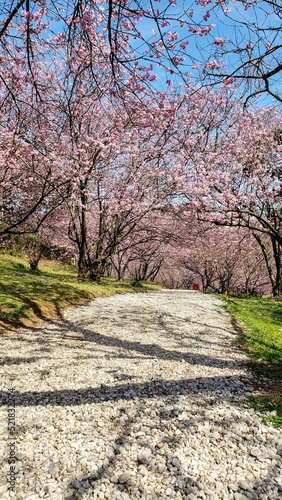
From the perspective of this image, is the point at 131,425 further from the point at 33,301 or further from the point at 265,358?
the point at 33,301

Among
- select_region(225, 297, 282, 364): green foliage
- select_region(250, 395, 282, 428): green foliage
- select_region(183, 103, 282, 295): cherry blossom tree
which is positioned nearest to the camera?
select_region(250, 395, 282, 428): green foliage

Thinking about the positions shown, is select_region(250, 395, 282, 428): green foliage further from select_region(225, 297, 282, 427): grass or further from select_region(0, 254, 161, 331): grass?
select_region(0, 254, 161, 331): grass

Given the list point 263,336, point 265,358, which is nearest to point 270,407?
point 265,358

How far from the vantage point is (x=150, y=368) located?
698 cm

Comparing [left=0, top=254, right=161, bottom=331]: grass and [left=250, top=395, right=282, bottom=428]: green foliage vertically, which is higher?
[left=0, top=254, right=161, bottom=331]: grass

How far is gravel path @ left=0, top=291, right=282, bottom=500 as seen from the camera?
11.6ft

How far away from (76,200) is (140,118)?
6.20 m

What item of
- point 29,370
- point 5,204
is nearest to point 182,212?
point 5,204

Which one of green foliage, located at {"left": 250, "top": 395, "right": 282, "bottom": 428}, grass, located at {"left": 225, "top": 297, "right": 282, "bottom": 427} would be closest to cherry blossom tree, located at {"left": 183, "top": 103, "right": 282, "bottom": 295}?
grass, located at {"left": 225, "top": 297, "right": 282, "bottom": 427}

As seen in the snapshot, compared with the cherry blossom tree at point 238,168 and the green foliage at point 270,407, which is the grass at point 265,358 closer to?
the green foliage at point 270,407

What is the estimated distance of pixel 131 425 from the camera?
4648 millimetres

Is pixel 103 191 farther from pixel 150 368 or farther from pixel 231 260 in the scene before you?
pixel 231 260

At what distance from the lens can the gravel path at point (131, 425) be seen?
139 inches

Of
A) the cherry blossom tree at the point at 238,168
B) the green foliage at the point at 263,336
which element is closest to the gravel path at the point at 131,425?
the green foliage at the point at 263,336
